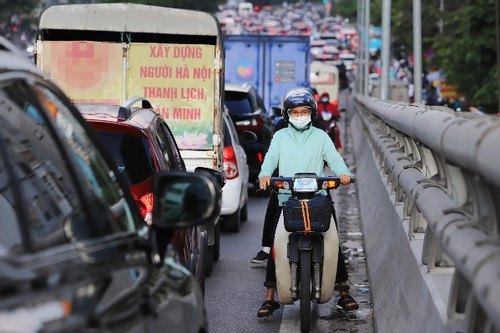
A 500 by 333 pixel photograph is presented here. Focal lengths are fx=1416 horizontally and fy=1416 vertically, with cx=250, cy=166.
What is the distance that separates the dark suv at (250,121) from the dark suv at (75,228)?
17849mm

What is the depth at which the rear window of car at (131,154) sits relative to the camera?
28.3 ft

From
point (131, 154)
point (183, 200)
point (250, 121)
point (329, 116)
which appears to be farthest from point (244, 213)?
point (183, 200)

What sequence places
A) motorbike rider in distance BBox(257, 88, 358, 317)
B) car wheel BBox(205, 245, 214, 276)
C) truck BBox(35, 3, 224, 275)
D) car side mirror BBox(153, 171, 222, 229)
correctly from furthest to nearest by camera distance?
truck BBox(35, 3, 224, 275) → car wheel BBox(205, 245, 214, 276) → motorbike rider in distance BBox(257, 88, 358, 317) → car side mirror BBox(153, 171, 222, 229)

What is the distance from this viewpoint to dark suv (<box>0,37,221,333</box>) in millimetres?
3525

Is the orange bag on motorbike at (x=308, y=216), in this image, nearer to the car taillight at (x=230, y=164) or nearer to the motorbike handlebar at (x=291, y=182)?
the motorbike handlebar at (x=291, y=182)

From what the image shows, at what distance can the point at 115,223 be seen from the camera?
448 centimetres

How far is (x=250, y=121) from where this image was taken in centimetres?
2319

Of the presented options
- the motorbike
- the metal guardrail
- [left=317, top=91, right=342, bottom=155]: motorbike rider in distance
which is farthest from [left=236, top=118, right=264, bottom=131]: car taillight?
the metal guardrail

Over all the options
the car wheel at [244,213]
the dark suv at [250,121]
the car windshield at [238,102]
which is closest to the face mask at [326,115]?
the dark suv at [250,121]

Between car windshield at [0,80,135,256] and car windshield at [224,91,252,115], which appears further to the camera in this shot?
car windshield at [224,91,252,115]

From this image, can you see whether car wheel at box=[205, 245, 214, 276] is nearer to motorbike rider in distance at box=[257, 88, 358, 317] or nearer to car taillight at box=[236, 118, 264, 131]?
motorbike rider in distance at box=[257, 88, 358, 317]

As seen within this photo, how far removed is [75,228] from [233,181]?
1272 centimetres

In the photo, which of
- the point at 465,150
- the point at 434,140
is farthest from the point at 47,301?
the point at 434,140

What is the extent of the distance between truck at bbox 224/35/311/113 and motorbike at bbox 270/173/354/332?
30.2 meters
